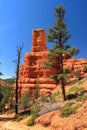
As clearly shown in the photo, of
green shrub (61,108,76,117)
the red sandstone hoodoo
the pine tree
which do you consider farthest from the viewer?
the red sandstone hoodoo

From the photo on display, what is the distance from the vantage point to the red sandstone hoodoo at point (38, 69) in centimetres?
6965

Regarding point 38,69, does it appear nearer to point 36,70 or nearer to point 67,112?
point 36,70

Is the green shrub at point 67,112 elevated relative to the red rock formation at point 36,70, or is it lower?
lower

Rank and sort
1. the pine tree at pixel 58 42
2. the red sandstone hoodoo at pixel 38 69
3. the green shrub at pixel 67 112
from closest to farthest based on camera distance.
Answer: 1. the green shrub at pixel 67 112
2. the pine tree at pixel 58 42
3. the red sandstone hoodoo at pixel 38 69

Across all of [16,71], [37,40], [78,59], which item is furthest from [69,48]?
[37,40]

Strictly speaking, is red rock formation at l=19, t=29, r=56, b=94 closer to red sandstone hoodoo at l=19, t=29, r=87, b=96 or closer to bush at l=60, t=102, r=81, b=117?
red sandstone hoodoo at l=19, t=29, r=87, b=96

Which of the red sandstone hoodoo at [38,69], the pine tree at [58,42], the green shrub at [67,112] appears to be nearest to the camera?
the green shrub at [67,112]

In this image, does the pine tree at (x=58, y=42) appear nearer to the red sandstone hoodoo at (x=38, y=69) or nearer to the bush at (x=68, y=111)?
the bush at (x=68, y=111)

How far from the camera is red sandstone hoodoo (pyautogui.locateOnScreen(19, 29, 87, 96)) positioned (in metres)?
69.7

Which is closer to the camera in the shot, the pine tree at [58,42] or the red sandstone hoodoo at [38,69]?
the pine tree at [58,42]

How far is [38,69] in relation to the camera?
7400cm

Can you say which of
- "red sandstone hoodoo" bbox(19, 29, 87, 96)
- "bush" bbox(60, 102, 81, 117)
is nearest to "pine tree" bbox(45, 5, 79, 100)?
"bush" bbox(60, 102, 81, 117)

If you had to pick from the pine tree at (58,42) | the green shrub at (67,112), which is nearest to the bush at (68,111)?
the green shrub at (67,112)

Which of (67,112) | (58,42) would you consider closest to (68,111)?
(67,112)
